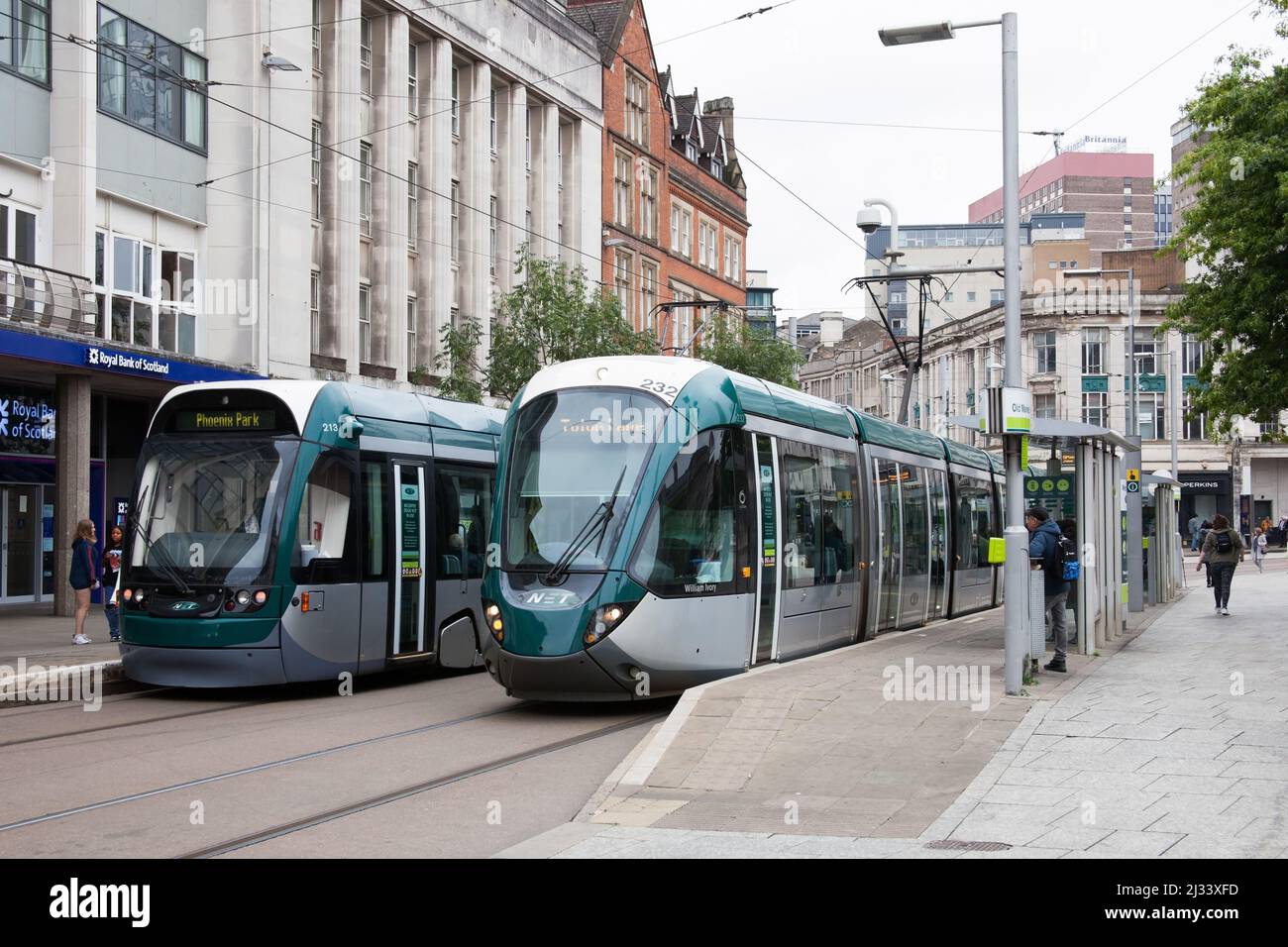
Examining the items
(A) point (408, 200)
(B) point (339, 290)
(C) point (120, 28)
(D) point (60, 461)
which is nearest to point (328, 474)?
(D) point (60, 461)

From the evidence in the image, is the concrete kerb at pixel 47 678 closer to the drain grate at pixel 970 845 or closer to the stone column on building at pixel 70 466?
the stone column on building at pixel 70 466

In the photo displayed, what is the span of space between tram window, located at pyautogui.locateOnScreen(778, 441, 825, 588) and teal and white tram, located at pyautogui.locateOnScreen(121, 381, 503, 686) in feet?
13.6

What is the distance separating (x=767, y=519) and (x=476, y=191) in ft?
90.2

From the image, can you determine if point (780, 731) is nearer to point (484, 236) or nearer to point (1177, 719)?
point (1177, 719)

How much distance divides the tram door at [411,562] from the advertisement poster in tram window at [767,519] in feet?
13.3

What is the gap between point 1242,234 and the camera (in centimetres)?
2338

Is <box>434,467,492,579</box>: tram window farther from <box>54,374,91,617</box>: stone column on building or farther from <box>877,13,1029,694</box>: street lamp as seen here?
<box>54,374,91,617</box>: stone column on building

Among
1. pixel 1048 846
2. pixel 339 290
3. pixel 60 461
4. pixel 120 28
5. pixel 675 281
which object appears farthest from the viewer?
pixel 675 281

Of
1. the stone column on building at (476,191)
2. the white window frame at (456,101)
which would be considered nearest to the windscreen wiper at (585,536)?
the stone column on building at (476,191)

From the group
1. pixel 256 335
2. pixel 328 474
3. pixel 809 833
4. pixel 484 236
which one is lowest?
pixel 809 833

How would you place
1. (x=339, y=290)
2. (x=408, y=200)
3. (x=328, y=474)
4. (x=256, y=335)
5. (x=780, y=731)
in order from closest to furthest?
(x=780, y=731) → (x=328, y=474) → (x=256, y=335) → (x=339, y=290) → (x=408, y=200)

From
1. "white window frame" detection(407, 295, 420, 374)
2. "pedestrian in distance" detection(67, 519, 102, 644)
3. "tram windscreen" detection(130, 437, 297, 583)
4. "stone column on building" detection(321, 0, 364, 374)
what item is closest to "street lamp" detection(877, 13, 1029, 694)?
"tram windscreen" detection(130, 437, 297, 583)
